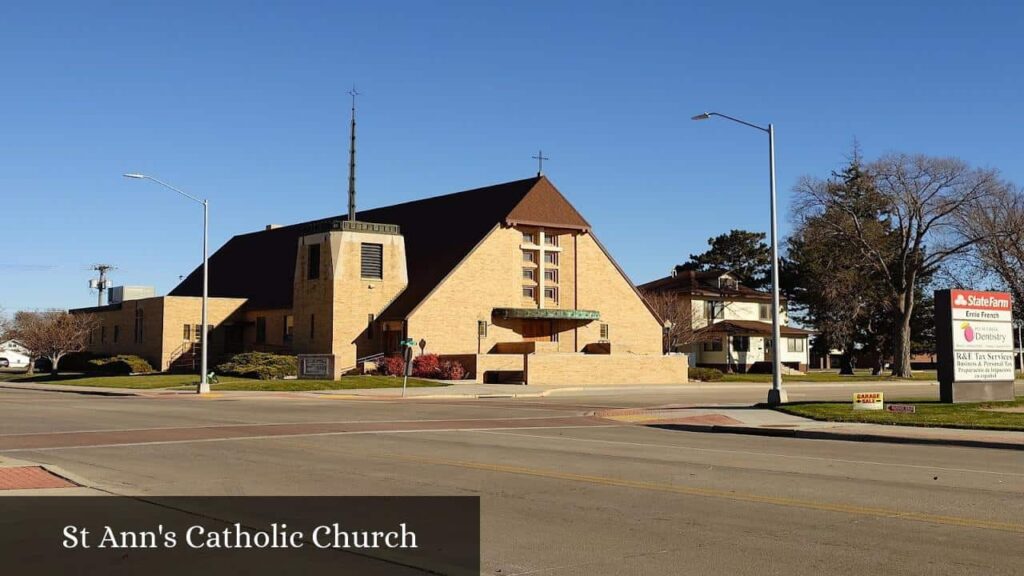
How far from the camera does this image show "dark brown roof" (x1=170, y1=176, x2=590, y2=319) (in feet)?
197

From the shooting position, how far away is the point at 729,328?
270 ft

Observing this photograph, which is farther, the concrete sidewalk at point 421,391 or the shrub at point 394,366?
the shrub at point 394,366

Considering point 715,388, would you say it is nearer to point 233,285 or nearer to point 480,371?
point 480,371

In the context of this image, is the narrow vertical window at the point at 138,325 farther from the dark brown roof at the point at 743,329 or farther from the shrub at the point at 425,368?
the dark brown roof at the point at 743,329

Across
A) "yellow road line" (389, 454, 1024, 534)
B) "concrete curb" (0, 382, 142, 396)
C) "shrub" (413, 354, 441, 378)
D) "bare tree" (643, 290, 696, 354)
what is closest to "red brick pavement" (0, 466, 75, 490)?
"yellow road line" (389, 454, 1024, 534)

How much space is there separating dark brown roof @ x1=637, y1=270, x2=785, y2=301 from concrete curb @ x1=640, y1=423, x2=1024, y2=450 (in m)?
60.1

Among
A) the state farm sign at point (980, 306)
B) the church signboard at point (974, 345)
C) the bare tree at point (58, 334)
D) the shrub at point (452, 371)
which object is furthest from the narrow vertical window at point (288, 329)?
the state farm sign at point (980, 306)

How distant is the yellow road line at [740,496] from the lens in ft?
34.0

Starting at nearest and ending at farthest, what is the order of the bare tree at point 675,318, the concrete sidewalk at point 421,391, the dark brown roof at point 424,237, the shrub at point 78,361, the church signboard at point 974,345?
the church signboard at point 974,345
the concrete sidewalk at point 421,391
the dark brown roof at point 424,237
the shrub at point 78,361
the bare tree at point 675,318

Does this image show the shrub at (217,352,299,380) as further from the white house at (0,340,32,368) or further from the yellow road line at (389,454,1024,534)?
the white house at (0,340,32,368)

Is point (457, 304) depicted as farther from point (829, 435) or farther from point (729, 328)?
point (829, 435)

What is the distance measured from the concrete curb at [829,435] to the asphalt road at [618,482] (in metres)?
0.78

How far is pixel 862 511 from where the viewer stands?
11062 mm

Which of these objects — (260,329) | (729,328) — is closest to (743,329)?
(729,328)
